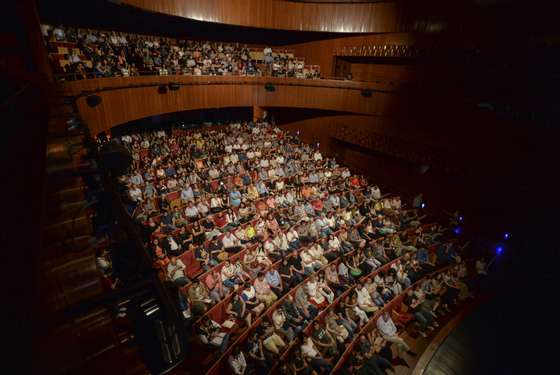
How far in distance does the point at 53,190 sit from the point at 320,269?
4108 mm

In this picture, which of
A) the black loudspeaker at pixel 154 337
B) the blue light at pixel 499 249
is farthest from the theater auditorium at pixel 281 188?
the blue light at pixel 499 249

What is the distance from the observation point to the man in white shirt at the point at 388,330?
4406mm

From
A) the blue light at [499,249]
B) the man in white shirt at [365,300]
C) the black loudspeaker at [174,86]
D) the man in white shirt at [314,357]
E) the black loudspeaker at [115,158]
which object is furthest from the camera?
the black loudspeaker at [174,86]

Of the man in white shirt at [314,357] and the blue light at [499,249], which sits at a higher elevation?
the man in white shirt at [314,357]

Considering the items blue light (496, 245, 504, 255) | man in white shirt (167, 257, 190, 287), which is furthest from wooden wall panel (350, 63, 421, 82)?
man in white shirt (167, 257, 190, 287)

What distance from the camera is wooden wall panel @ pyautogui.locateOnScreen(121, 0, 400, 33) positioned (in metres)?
9.47

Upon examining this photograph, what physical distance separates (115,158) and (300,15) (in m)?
10.7

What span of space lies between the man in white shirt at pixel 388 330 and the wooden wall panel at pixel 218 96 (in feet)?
20.4

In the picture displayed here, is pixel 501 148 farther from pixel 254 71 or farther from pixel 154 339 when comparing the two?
pixel 154 339

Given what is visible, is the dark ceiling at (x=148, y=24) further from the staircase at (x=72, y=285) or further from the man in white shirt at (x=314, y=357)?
the man in white shirt at (x=314, y=357)

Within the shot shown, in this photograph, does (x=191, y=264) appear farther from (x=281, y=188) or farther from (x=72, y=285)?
(x=72, y=285)

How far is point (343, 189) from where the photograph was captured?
27.0ft

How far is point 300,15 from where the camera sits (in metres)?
10.8

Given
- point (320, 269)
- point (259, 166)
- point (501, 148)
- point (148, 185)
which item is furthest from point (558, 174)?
point (148, 185)
